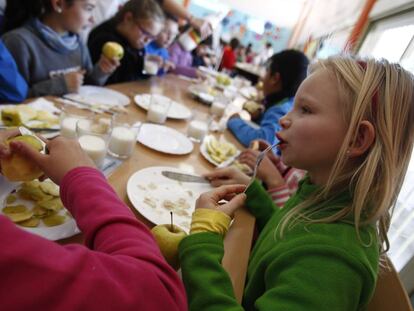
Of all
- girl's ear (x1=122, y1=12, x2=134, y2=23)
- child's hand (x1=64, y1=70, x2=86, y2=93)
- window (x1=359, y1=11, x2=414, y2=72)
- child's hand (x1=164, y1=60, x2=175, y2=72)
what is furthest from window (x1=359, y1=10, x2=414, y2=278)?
child's hand (x1=164, y1=60, x2=175, y2=72)

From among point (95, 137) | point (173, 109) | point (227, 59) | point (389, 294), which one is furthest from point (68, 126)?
point (227, 59)

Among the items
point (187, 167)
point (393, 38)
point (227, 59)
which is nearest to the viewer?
point (187, 167)

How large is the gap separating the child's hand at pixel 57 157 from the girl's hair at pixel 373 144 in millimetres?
457

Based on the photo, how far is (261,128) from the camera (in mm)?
1503

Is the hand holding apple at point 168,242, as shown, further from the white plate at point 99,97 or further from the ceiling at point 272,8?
the ceiling at point 272,8

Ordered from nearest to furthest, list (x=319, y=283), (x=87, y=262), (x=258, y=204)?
(x=87, y=262)
(x=319, y=283)
(x=258, y=204)

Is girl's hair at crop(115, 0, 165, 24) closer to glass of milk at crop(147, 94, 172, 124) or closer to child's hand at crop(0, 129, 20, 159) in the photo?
glass of milk at crop(147, 94, 172, 124)

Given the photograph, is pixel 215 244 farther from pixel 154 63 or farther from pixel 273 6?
pixel 273 6

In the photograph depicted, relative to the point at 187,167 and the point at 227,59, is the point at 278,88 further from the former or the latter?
the point at 227,59

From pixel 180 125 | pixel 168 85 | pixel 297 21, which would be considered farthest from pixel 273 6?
pixel 180 125

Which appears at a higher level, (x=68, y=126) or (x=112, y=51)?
(x=112, y=51)

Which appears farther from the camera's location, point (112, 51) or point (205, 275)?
point (112, 51)

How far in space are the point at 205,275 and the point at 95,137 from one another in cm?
50

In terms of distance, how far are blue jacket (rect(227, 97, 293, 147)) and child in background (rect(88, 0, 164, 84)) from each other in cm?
89
